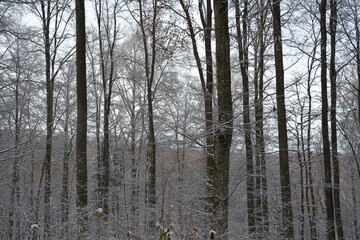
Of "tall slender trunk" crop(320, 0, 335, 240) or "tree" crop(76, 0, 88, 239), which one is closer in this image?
"tree" crop(76, 0, 88, 239)

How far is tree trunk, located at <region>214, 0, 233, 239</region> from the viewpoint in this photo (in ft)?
15.9

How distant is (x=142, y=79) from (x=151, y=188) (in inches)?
347

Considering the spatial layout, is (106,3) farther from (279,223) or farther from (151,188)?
(279,223)

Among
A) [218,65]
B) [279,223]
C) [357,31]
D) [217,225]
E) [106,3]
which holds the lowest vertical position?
[279,223]

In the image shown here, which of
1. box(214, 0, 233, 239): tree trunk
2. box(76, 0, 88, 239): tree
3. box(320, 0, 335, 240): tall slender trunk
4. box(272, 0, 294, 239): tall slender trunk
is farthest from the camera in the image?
box(320, 0, 335, 240): tall slender trunk

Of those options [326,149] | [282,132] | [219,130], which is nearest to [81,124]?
[219,130]

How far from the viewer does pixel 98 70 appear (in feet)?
63.6

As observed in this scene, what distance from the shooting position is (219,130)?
4801 millimetres

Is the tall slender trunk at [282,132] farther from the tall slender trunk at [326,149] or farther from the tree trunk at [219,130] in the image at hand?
the tree trunk at [219,130]

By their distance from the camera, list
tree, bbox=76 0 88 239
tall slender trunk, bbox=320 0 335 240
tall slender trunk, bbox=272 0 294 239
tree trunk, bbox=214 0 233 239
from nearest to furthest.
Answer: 1. tree trunk, bbox=214 0 233 239
2. tree, bbox=76 0 88 239
3. tall slender trunk, bbox=272 0 294 239
4. tall slender trunk, bbox=320 0 335 240

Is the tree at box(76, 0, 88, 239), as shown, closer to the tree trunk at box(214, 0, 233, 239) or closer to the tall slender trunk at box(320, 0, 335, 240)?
the tree trunk at box(214, 0, 233, 239)

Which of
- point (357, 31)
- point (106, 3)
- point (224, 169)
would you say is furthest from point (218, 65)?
point (106, 3)

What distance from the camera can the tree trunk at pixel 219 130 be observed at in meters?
→ 4.84

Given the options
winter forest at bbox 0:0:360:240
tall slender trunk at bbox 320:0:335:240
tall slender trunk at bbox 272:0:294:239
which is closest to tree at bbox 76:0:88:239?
winter forest at bbox 0:0:360:240
